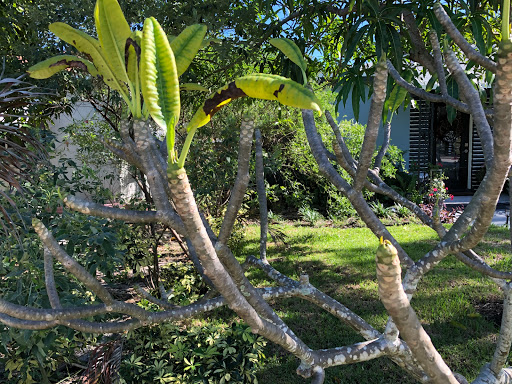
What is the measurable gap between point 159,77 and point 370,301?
4.39 meters

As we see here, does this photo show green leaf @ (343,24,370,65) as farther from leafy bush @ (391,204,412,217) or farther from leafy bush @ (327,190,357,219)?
leafy bush @ (391,204,412,217)

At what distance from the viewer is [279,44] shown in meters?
1.11

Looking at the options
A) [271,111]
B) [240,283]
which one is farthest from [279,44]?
[271,111]

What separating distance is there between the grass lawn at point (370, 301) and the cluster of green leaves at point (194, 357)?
20.3 inches

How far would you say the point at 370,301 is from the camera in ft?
15.1

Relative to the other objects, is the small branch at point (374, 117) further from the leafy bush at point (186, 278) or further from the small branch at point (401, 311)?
the leafy bush at point (186, 278)

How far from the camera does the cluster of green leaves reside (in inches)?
111

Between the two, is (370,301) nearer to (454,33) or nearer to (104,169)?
(454,33)

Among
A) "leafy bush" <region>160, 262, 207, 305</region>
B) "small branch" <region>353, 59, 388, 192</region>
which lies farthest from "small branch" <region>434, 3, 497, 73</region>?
"leafy bush" <region>160, 262, 207, 305</region>

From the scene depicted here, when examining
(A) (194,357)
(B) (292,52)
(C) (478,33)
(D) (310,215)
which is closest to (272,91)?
(B) (292,52)

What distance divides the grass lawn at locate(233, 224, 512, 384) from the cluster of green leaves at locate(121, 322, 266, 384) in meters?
0.52

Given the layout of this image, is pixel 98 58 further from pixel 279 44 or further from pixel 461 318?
pixel 461 318

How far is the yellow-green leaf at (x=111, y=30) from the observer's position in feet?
3.06

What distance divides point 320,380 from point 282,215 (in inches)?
310
